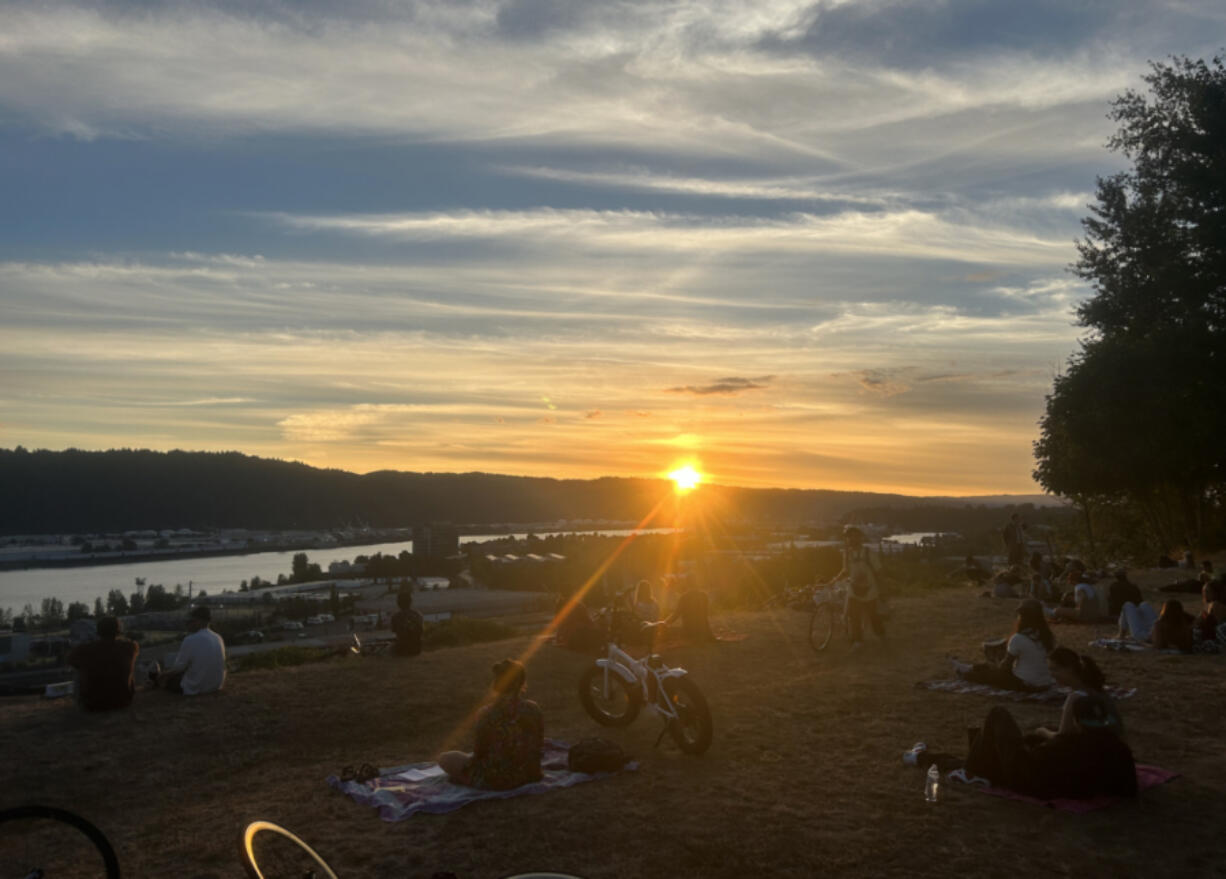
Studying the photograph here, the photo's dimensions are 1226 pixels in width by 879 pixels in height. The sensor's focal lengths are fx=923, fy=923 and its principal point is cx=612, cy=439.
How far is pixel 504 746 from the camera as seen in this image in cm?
761

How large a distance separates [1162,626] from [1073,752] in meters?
8.69

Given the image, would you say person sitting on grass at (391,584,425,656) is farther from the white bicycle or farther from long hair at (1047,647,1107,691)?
long hair at (1047,647,1107,691)

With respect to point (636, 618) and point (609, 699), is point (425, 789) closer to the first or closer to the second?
point (609, 699)

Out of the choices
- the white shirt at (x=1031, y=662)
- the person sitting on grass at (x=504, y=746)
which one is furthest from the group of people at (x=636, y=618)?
the person sitting on grass at (x=504, y=746)

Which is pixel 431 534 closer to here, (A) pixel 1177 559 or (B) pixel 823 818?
(A) pixel 1177 559

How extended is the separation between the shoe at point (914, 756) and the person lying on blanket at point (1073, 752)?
2.47 ft

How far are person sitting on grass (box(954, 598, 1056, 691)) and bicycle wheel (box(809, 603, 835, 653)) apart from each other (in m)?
4.42

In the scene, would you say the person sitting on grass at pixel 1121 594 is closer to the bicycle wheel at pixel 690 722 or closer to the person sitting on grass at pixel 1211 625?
the person sitting on grass at pixel 1211 625

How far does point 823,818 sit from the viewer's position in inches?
265

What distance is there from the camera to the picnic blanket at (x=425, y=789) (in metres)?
7.14

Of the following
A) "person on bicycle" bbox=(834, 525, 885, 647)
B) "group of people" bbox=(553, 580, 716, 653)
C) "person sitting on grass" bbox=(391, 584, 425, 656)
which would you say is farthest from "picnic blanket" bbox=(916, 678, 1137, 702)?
"person sitting on grass" bbox=(391, 584, 425, 656)

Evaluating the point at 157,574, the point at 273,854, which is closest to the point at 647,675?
the point at 273,854

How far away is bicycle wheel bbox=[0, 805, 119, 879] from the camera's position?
4102 mm

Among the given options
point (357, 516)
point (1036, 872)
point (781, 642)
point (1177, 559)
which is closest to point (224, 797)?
point (1036, 872)
